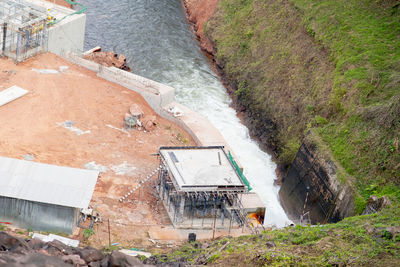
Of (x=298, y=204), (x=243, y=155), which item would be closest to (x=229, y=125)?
(x=243, y=155)

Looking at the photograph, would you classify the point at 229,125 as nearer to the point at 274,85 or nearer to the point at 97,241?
the point at 274,85

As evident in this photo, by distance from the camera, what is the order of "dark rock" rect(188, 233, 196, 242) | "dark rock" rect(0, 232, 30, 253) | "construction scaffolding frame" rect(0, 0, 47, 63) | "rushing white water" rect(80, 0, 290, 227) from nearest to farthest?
"dark rock" rect(0, 232, 30, 253), "dark rock" rect(188, 233, 196, 242), "rushing white water" rect(80, 0, 290, 227), "construction scaffolding frame" rect(0, 0, 47, 63)

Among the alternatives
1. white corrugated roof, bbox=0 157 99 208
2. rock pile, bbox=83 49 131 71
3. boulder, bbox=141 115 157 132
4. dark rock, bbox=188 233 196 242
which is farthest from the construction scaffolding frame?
dark rock, bbox=188 233 196 242

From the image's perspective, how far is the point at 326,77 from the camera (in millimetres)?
38312

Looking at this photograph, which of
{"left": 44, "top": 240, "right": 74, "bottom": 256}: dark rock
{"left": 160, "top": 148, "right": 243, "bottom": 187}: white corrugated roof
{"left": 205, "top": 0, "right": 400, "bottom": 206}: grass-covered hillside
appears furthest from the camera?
{"left": 205, "top": 0, "right": 400, "bottom": 206}: grass-covered hillside

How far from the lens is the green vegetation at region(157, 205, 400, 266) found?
2012 cm

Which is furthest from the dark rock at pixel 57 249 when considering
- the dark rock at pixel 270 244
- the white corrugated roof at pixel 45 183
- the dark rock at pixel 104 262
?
the dark rock at pixel 270 244

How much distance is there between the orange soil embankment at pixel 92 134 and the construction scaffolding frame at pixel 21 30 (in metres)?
0.80

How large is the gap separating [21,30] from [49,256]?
2673 cm

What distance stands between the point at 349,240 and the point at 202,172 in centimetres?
899

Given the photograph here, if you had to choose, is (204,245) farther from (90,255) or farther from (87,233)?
(90,255)

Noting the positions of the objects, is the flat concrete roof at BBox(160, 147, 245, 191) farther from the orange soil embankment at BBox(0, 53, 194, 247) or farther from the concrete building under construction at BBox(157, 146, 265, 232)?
the orange soil embankment at BBox(0, 53, 194, 247)

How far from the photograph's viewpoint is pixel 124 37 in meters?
52.2

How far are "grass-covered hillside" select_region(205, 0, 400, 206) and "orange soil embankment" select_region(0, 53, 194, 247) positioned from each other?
786 cm
